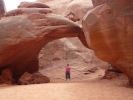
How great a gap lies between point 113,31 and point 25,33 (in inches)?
190

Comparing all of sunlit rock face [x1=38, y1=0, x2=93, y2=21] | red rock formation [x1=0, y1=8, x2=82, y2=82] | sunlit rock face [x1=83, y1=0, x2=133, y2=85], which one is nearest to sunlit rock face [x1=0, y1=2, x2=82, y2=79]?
red rock formation [x1=0, y1=8, x2=82, y2=82]

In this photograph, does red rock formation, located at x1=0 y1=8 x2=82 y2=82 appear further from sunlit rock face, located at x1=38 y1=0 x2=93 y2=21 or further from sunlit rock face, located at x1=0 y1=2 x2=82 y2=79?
sunlit rock face, located at x1=38 y1=0 x2=93 y2=21

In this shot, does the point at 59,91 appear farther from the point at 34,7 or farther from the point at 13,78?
the point at 34,7

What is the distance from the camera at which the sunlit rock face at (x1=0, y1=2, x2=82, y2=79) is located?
12.9 metres

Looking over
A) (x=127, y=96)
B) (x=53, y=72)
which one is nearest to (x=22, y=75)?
(x=53, y=72)

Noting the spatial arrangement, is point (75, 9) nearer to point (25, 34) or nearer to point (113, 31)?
point (25, 34)

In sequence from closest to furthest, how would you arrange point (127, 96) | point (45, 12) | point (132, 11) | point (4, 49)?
point (127, 96) < point (132, 11) < point (4, 49) < point (45, 12)

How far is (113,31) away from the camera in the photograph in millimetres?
9906

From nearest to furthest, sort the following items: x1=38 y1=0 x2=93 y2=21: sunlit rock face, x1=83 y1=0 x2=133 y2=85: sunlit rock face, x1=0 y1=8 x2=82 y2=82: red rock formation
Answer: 1. x1=83 y1=0 x2=133 y2=85: sunlit rock face
2. x1=0 y1=8 x2=82 y2=82: red rock formation
3. x1=38 y1=0 x2=93 y2=21: sunlit rock face

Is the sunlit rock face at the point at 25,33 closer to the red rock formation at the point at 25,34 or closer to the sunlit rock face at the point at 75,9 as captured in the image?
the red rock formation at the point at 25,34

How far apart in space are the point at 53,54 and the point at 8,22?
26.2ft

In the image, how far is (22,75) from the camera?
1445 cm

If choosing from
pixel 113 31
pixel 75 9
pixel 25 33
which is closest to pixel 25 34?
pixel 25 33

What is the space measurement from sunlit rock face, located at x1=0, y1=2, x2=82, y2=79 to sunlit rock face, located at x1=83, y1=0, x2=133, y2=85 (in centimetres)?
326
